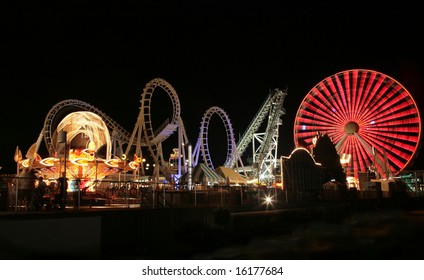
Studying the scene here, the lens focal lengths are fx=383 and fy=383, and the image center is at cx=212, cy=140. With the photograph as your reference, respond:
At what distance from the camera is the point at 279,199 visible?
19203 mm

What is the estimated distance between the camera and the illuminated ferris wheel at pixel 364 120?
33.8 metres

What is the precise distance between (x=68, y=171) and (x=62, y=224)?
67.3 ft

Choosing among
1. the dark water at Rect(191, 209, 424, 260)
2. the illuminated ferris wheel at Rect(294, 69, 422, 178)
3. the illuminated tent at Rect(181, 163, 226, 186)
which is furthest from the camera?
the illuminated tent at Rect(181, 163, 226, 186)

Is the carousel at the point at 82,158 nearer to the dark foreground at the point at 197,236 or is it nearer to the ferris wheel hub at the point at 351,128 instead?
the dark foreground at the point at 197,236

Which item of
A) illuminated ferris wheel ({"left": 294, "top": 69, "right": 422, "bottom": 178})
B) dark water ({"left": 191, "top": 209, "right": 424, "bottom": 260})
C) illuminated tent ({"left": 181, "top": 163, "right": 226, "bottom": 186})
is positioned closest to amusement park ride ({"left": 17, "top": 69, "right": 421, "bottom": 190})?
illuminated ferris wheel ({"left": 294, "top": 69, "right": 422, "bottom": 178})

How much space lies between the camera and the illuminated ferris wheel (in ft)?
111

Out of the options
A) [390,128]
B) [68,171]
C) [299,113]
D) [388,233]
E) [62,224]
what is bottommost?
[388,233]

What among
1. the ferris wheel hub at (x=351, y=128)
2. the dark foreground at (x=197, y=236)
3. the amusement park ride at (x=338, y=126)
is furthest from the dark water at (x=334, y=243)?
the ferris wheel hub at (x=351, y=128)

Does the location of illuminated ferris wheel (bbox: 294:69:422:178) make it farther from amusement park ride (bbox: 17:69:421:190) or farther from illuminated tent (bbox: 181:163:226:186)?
illuminated tent (bbox: 181:163:226:186)

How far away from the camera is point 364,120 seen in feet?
121

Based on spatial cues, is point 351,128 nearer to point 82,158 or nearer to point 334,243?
point 82,158

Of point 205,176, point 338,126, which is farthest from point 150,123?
point 338,126
